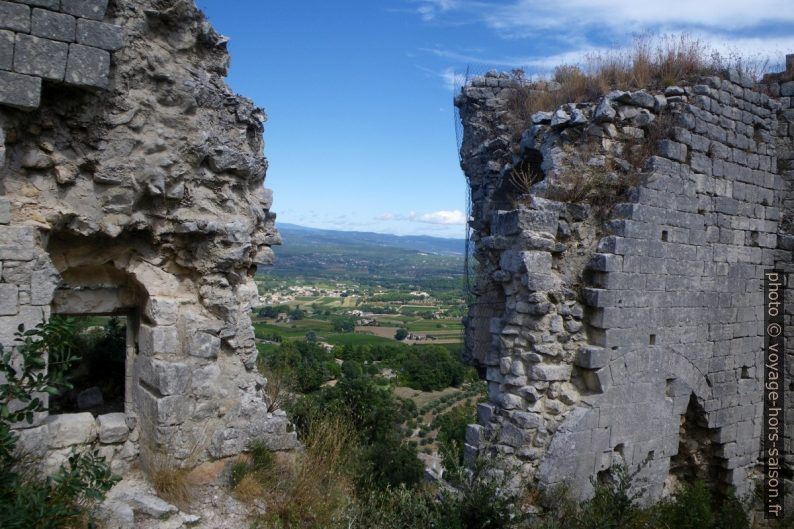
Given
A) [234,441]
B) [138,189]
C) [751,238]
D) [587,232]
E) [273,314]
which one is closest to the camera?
[138,189]

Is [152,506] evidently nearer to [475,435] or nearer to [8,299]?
[8,299]

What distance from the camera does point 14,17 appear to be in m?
4.17

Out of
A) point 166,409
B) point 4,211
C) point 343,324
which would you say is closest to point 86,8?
point 4,211

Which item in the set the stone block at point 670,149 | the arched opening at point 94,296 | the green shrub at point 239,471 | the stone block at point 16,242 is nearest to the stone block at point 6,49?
the stone block at point 16,242

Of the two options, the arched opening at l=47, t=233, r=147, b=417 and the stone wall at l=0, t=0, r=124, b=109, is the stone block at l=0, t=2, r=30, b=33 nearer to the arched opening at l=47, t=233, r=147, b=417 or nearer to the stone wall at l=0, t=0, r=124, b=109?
the stone wall at l=0, t=0, r=124, b=109

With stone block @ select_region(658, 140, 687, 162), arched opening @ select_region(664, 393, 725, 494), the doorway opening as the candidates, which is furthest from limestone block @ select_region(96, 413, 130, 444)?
stone block @ select_region(658, 140, 687, 162)

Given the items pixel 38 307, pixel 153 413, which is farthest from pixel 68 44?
pixel 153 413

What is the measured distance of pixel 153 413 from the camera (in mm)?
5156

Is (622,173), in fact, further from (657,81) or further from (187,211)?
(187,211)

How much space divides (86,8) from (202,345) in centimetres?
291

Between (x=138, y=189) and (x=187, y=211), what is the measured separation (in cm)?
50

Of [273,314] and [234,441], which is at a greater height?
[234,441]

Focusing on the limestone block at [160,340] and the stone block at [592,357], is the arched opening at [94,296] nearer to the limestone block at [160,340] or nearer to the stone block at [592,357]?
the limestone block at [160,340]

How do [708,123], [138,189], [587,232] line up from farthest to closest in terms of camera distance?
[708,123] < [587,232] < [138,189]
